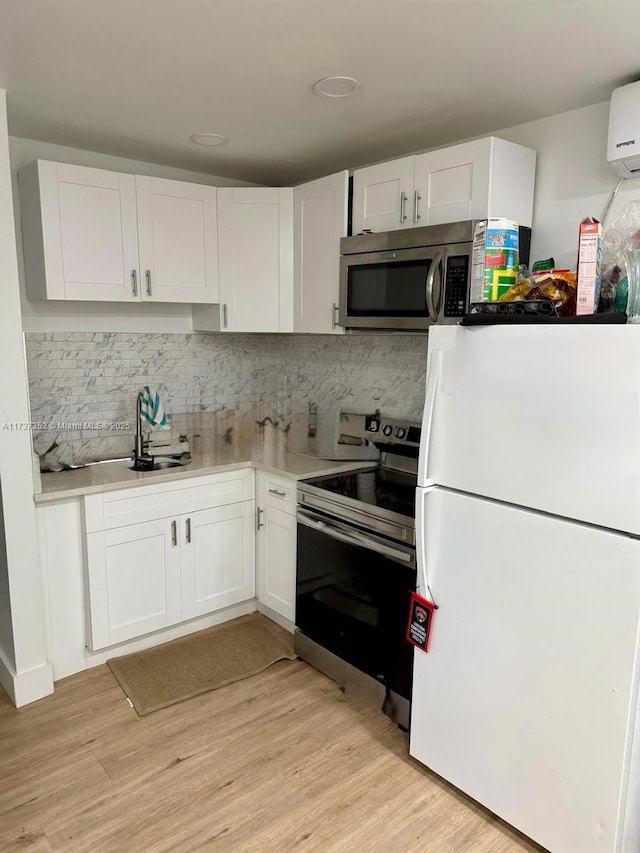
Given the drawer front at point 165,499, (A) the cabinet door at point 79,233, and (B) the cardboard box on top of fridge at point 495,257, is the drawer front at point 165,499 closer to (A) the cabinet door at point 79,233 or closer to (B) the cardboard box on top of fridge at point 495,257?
(A) the cabinet door at point 79,233

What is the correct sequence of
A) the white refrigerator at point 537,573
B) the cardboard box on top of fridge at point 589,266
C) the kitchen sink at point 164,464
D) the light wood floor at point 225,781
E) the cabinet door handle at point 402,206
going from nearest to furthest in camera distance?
the white refrigerator at point 537,573
the cardboard box on top of fridge at point 589,266
the light wood floor at point 225,781
the cabinet door handle at point 402,206
the kitchen sink at point 164,464

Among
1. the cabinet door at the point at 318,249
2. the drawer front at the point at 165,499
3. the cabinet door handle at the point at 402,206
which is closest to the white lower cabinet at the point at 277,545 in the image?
the drawer front at the point at 165,499

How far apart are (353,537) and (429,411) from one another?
75 centimetres

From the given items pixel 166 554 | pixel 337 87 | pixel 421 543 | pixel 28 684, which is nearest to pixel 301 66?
pixel 337 87

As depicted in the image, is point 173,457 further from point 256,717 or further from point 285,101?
point 285,101

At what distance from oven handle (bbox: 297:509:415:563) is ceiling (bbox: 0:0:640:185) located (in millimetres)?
1692

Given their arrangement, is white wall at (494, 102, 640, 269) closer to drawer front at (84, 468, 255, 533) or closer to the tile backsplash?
the tile backsplash

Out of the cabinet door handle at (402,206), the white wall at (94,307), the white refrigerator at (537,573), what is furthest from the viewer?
the white wall at (94,307)

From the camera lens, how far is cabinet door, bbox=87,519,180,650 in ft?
8.70

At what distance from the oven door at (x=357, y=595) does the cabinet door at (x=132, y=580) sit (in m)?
0.63

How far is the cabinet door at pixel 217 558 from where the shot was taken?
2.94 m

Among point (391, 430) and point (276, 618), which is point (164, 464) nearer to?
point (276, 618)

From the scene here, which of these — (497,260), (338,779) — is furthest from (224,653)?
(497,260)

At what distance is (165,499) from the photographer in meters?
2.82
